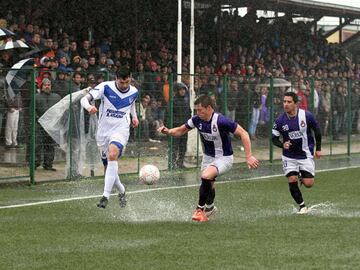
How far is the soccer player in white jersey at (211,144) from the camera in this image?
1227cm

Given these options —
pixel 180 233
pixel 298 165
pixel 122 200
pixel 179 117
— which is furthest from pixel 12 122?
pixel 180 233

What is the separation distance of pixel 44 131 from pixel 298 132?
21.4 feet

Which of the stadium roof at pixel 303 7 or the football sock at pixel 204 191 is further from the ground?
the stadium roof at pixel 303 7

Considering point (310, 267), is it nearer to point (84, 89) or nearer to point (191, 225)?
point (191, 225)

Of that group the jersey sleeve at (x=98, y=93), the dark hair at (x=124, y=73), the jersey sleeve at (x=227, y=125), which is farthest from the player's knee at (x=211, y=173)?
the jersey sleeve at (x=98, y=93)

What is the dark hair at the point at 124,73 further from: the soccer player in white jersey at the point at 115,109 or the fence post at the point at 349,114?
the fence post at the point at 349,114

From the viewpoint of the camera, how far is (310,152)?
13.8m

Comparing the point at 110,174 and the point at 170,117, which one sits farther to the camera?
the point at 170,117

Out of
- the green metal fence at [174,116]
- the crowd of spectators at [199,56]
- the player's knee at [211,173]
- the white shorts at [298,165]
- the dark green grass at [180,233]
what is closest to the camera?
the dark green grass at [180,233]

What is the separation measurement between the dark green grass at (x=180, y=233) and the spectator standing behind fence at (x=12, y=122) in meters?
1.80

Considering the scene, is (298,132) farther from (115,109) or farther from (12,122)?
(12,122)

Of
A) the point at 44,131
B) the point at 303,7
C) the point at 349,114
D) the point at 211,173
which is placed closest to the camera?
the point at 211,173

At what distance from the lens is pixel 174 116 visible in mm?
21766

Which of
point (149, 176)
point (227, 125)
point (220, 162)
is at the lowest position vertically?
point (149, 176)
